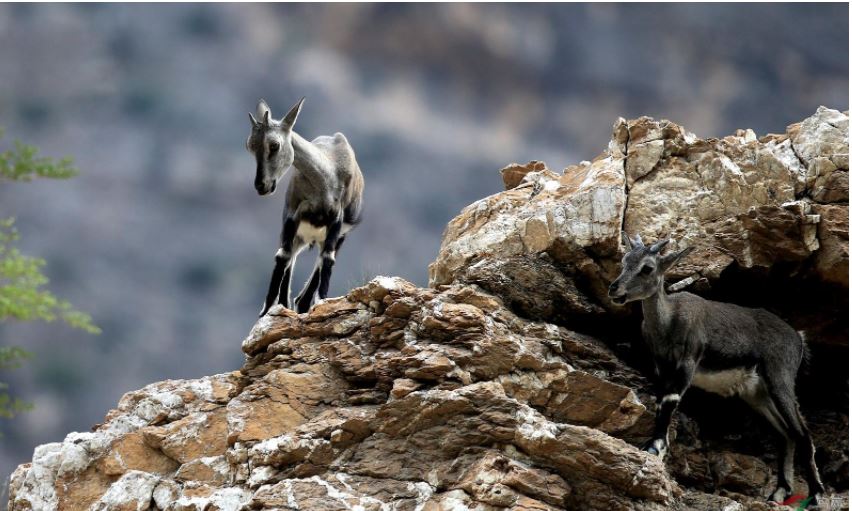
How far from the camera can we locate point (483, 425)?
8.43 m

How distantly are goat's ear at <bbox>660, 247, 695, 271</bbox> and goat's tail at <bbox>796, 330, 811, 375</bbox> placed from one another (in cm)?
202

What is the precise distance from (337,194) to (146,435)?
4427mm

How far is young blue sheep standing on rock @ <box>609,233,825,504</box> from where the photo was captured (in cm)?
1006

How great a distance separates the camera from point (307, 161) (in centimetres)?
1243

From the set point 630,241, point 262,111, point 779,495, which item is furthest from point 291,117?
point 779,495

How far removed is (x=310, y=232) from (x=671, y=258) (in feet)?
16.1

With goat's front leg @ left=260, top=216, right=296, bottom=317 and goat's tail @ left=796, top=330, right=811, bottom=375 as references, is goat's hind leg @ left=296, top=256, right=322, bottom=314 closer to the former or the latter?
goat's front leg @ left=260, top=216, right=296, bottom=317

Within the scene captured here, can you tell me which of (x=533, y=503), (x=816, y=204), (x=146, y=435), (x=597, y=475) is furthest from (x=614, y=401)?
(x=146, y=435)

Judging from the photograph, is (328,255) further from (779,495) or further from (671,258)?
(779,495)

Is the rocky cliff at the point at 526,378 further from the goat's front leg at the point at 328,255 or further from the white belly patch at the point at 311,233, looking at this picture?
the white belly patch at the point at 311,233

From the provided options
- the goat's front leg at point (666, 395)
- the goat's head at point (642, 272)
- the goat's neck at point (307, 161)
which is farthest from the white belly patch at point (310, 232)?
the goat's front leg at point (666, 395)

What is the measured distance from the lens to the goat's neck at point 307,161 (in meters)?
12.4

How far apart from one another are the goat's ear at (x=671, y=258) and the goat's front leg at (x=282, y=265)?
4953mm

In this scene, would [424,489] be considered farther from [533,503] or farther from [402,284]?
[402,284]
